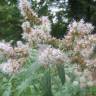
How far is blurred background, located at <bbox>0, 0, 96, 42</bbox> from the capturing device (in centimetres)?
1680

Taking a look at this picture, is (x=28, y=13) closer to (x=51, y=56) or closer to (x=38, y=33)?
(x=38, y=33)

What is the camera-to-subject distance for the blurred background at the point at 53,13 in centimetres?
1680

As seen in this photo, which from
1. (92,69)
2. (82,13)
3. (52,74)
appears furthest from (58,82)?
(82,13)

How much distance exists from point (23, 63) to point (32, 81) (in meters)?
0.21

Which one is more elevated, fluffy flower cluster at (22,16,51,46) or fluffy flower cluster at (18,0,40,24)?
fluffy flower cluster at (18,0,40,24)

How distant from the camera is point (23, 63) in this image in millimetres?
2736

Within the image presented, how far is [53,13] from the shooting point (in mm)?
17797

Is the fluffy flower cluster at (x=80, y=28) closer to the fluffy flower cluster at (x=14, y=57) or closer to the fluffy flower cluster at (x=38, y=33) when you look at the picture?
the fluffy flower cluster at (x=38, y=33)

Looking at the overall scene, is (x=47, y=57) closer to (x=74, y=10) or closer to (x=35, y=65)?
(x=35, y=65)

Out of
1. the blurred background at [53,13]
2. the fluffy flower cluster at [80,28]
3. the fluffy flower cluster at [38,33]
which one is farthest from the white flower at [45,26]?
the blurred background at [53,13]

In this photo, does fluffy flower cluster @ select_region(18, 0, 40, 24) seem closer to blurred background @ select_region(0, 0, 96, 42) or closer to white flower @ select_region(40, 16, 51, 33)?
white flower @ select_region(40, 16, 51, 33)

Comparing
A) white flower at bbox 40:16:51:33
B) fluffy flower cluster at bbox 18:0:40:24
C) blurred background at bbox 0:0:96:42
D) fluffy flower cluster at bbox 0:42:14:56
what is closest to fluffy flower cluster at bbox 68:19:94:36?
white flower at bbox 40:16:51:33

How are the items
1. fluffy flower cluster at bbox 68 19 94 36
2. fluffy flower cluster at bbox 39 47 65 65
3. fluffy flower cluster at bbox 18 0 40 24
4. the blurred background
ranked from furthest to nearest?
1. the blurred background
2. fluffy flower cluster at bbox 18 0 40 24
3. fluffy flower cluster at bbox 68 19 94 36
4. fluffy flower cluster at bbox 39 47 65 65

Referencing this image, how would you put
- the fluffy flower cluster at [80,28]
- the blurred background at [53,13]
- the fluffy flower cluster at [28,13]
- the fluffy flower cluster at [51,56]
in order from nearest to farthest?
1. the fluffy flower cluster at [51,56]
2. the fluffy flower cluster at [80,28]
3. the fluffy flower cluster at [28,13]
4. the blurred background at [53,13]
